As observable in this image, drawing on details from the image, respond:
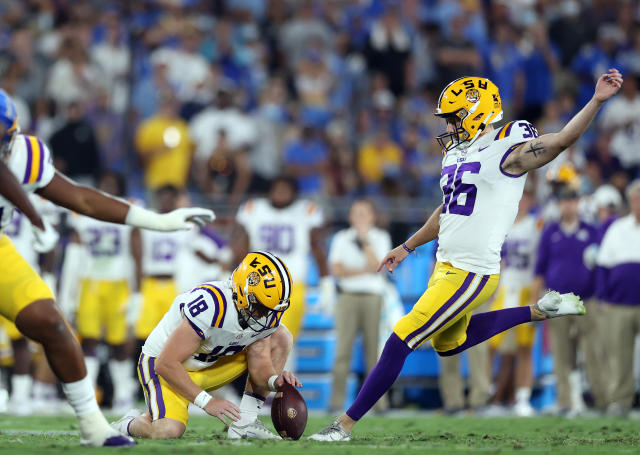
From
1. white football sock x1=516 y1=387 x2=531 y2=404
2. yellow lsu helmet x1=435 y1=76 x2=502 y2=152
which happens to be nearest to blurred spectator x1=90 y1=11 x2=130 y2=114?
white football sock x1=516 y1=387 x2=531 y2=404

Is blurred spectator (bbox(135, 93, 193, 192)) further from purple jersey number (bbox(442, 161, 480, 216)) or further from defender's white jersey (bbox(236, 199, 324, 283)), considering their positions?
purple jersey number (bbox(442, 161, 480, 216))

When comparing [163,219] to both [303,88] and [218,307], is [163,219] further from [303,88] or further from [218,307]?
[303,88]

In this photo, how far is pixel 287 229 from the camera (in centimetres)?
944

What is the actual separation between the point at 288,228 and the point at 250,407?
3.87 meters

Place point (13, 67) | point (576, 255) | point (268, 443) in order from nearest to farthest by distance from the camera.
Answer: point (268, 443) → point (576, 255) → point (13, 67)

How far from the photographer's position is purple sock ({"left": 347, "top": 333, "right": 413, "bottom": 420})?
5438mm

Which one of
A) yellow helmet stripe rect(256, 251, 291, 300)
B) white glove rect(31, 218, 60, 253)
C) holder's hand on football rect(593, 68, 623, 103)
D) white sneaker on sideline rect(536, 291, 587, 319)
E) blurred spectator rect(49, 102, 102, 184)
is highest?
blurred spectator rect(49, 102, 102, 184)

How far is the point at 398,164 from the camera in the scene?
39.5 ft

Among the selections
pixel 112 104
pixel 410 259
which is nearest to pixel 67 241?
pixel 112 104

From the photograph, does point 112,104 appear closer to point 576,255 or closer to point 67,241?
point 67,241

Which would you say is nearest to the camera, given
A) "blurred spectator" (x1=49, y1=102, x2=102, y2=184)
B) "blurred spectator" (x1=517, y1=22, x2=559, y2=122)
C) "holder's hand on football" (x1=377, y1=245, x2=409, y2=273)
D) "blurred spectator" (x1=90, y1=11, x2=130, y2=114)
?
"holder's hand on football" (x1=377, y1=245, x2=409, y2=273)

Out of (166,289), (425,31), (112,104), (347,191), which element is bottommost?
(166,289)

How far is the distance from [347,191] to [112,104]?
2.79 metres

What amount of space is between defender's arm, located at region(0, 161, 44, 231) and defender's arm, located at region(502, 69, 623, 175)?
244 centimetres
